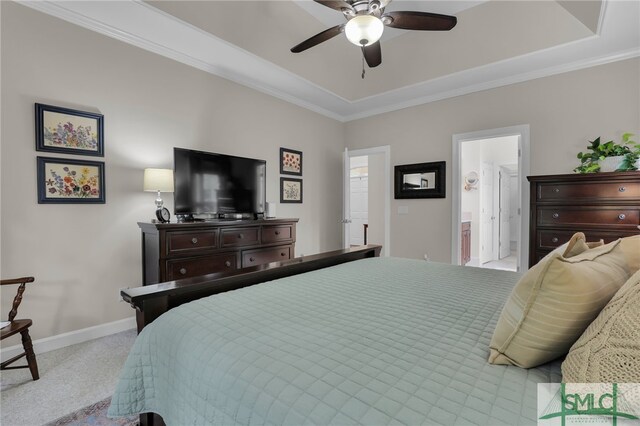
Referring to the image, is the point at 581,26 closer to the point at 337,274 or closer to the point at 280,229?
the point at 337,274

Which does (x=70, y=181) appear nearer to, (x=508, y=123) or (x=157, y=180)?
(x=157, y=180)

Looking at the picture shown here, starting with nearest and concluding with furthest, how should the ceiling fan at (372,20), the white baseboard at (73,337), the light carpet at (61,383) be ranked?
1. the light carpet at (61,383)
2. the ceiling fan at (372,20)
3. the white baseboard at (73,337)

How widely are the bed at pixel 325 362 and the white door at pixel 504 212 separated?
20.6 feet

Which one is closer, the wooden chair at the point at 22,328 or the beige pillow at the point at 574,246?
the beige pillow at the point at 574,246

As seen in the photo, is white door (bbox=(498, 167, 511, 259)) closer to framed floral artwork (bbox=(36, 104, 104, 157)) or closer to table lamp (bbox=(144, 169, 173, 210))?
table lamp (bbox=(144, 169, 173, 210))


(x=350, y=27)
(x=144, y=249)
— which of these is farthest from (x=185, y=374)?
(x=144, y=249)

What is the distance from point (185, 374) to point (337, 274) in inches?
40.9

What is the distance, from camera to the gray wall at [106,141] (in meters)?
2.31

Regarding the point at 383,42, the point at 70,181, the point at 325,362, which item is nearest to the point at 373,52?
the point at 383,42

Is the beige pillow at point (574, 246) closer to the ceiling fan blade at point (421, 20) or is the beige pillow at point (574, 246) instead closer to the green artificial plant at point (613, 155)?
the ceiling fan blade at point (421, 20)

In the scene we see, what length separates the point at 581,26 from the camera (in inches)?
111

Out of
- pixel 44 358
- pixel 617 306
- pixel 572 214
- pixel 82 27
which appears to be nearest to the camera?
pixel 617 306

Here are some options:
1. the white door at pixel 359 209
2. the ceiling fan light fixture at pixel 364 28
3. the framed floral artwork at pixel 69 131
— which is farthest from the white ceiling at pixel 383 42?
the white door at pixel 359 209

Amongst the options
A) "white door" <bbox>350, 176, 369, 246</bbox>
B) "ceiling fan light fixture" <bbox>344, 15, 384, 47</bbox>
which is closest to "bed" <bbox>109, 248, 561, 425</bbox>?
"ceiling fan light fixture" <bbox>344, 15, 384, 47</bbox>
